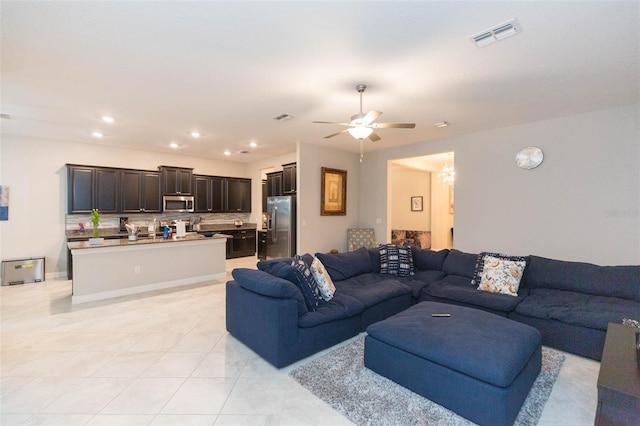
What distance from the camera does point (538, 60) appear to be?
2.64 metres

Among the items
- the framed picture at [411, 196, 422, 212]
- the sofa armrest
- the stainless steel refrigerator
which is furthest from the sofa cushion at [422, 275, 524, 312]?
the framed picture at [411, 196, 422, 212]

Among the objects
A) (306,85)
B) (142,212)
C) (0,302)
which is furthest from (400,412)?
(142,212)

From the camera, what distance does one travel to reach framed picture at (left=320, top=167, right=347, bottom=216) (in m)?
6.22

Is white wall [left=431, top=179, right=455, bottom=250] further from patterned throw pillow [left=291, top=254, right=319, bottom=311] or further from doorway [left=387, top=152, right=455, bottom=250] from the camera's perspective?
patterned throw pillow [left=291, top=254, right=319, bottom=311]

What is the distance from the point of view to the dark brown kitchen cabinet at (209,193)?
25.0 ft

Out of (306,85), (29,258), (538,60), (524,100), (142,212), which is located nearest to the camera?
(538,60)

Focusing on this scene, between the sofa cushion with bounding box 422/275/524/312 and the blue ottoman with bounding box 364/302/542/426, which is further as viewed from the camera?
the sofa cushion with bounding box 422/275/524/312

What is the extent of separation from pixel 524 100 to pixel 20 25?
5018 mm

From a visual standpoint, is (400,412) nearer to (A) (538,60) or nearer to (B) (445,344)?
(B) (445,344)

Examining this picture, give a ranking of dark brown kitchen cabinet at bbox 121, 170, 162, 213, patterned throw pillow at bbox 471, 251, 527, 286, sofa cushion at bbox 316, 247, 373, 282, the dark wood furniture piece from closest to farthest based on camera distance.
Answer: the dark wood furniture piece → patterned throw pillow at bbox 471, 251, 527, 286 → sofa cushion at bbox 316, 247, 373, 282 → dark brown kitchen cabinet at bbox 121, 170, 162, 213

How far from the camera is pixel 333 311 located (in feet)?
9.64

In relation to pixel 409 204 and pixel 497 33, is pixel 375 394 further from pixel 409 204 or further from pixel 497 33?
pixel 409 204

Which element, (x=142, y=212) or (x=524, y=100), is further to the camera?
(x=142, y=212)

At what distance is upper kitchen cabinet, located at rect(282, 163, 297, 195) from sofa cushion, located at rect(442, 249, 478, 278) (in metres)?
3.69
